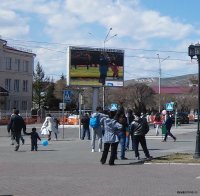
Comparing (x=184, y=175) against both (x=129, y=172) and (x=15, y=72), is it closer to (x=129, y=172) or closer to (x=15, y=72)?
(x=129, y=172)

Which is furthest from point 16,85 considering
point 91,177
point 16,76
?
point 91,177

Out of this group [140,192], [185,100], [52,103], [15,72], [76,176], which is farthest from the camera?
[185,100]

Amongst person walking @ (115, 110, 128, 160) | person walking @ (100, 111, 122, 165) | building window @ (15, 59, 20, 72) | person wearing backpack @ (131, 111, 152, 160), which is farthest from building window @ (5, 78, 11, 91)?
person walking @ (100, 111, 122, 165)

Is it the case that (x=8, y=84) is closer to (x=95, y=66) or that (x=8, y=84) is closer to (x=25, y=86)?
(x=25, y=86)

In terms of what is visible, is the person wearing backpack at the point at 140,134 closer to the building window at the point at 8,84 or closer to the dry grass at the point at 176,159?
the dry grass at the point at 176,159

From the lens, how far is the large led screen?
39.3m

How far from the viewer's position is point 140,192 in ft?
36.9

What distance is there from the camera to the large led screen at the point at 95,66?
1547 inches

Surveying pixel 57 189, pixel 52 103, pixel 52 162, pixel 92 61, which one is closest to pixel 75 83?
pixel 92 61

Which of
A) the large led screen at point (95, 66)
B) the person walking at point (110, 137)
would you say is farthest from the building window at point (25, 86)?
the person walking at point (110, 137)

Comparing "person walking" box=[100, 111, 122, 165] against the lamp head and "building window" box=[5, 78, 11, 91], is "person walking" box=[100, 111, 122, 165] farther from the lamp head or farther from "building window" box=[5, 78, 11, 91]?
"building window" box=[5, 78, 11, 91]

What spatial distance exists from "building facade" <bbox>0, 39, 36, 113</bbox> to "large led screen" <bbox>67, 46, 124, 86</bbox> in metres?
46.5

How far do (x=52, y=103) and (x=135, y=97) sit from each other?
20491 mm

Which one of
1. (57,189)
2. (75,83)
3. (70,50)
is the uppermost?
(70,50)
